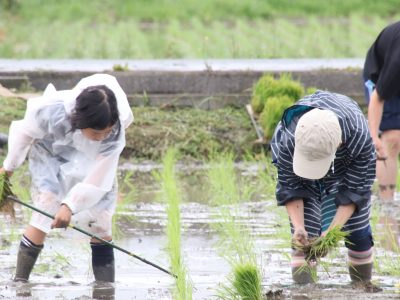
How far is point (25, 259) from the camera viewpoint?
5648 mm

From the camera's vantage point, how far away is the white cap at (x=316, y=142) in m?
4.95

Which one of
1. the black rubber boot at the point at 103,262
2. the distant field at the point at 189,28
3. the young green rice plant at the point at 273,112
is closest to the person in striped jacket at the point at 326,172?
the black rubber boot at the point at 103,262

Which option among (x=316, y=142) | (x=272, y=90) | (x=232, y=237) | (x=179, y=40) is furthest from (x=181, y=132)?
(x=179, y=40)

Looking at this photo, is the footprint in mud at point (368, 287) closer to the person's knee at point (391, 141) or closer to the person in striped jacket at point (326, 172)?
the person in striped jacket at point (326, 172)

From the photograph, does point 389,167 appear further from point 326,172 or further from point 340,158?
point 326,172

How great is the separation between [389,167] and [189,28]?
12.6m

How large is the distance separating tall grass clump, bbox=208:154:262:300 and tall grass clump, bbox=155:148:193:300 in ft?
0.61

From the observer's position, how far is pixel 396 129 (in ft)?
25.6

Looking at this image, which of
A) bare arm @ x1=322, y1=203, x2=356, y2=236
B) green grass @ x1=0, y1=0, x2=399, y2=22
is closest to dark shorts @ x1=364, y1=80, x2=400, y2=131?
bare arm @ x1=322, y1=203, x2=356, y2=236

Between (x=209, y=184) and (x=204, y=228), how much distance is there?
1627 millimetres

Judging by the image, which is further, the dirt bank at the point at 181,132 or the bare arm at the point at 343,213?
the dirt bank at the point at 181,132

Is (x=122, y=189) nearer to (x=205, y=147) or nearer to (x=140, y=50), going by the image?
(x=205, y=147)

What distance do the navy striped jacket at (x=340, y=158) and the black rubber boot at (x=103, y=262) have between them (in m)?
0.93

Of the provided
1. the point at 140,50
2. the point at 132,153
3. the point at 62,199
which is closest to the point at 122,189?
the point at 132,153
